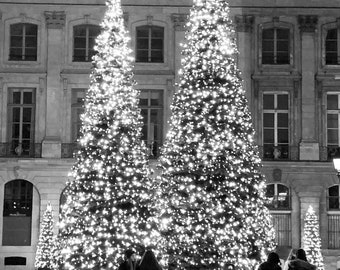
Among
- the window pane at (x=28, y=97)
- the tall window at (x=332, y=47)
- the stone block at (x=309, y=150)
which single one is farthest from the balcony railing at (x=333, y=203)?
the window pane at (x=28, y=97)

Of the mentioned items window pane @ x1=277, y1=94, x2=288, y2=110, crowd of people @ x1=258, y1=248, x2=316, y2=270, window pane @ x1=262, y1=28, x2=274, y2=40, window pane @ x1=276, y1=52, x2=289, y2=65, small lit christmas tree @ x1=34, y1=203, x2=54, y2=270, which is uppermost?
window pane @ x1=262, y1=28, x2=274, y2=40

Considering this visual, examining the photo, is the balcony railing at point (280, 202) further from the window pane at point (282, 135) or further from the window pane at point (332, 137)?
the window pane at point (332, 137)

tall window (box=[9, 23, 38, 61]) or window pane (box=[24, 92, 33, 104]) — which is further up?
tall window (box=[9, 23, 38, 61])

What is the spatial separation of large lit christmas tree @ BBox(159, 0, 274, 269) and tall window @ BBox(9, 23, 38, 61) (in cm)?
1458

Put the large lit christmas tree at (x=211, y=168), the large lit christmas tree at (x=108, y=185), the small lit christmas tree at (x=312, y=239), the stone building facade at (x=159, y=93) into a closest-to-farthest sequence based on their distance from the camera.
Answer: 1. the large lit christmas tree at (x=211, y=168)
2. the large lit christmas tree at (x=108, y=185)
3. the small lit christmas tree at (x=312, y=239)
4. the stone building facade at (x=159, y=93)

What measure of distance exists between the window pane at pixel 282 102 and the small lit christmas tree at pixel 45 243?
9982 mm

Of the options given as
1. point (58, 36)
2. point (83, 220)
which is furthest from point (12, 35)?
point (83, 220)

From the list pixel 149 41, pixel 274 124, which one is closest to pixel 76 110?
pixel 149 41

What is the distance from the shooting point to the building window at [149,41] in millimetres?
33969

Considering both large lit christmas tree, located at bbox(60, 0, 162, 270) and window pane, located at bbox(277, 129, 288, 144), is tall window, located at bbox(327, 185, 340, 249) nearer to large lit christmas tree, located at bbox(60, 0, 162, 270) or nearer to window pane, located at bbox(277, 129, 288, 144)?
window pane, located at bbox(277, 129, 288, 144)

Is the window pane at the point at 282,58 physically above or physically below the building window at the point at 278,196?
above

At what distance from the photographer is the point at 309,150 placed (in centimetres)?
3312

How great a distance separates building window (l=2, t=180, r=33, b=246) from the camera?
32656 millimetres

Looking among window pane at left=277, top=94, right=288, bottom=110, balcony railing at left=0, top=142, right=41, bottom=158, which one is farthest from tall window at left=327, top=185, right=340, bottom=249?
balcony railing at left=0, top=142, right=41, bottom=158
